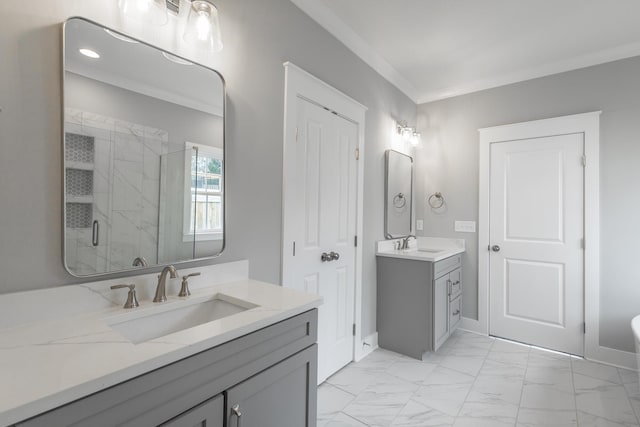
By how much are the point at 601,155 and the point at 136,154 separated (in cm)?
355

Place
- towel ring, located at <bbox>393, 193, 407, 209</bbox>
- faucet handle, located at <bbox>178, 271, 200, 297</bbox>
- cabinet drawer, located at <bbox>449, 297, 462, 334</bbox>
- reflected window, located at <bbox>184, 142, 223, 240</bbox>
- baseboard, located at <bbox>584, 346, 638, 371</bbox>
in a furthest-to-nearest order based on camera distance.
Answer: towel ring, located at <bbox>393, 193, 407, 209</bbox> < cabinet drawer, located at <bbox>449, 297, 462, 334</bbox> < baseboard, located at <bbox>584, 346, 638, 371</bbox> < reflected window, located at <bbox>184, 142, 223, 240</bbox> < faucet handle, located at <bbox>178, 271, 200, 297</bbox>

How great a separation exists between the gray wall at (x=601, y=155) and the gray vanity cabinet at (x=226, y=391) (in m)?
2.71

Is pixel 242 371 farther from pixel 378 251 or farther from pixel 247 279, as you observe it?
pixel 378 251

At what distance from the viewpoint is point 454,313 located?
3031 mm

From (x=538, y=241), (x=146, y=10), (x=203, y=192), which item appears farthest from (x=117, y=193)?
(x=538, y=241)

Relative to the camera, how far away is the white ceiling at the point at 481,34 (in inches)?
84.2

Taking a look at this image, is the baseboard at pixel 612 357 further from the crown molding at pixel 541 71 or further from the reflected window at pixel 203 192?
the reflected window at pixel 203 192

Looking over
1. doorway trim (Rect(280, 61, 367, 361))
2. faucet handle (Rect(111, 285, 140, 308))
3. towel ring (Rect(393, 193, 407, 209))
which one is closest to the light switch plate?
towel ring (Rect(393, 193, 407, 209))

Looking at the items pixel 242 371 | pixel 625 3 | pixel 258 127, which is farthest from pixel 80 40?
pixel 625 3

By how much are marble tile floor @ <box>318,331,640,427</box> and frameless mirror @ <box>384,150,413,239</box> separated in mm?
1204

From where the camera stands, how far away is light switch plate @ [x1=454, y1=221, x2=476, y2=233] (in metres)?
3.33

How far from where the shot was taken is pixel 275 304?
1230 mm

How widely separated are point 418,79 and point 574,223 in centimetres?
204

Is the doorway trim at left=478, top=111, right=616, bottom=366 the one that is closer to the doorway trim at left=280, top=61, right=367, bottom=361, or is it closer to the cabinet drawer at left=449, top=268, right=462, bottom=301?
the cabinet drawer at left=449, top=268, right=462, bottom=301
